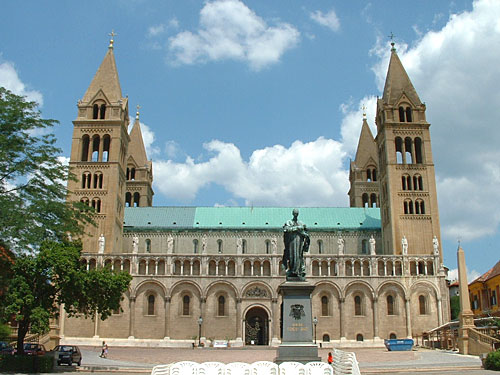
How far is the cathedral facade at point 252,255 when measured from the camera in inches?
2421

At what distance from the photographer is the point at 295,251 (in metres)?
20.9

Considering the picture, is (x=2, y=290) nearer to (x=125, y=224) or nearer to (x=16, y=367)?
(x=16, y=367)

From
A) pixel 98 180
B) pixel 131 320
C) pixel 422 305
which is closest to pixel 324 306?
pixel 422 305

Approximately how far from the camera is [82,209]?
102 feet

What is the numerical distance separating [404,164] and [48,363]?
52.8 metres

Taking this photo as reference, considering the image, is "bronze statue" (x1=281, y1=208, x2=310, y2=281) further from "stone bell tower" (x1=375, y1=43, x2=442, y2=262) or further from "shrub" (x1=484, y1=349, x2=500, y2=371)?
"stone bell tower" (x1=375, y1=43, x2=442, y2=262)

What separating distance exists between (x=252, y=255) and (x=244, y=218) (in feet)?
34.0

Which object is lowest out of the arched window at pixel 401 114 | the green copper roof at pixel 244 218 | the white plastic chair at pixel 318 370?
the white plastic chair at pixel 318 370

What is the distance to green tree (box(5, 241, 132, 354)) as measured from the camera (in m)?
26.9

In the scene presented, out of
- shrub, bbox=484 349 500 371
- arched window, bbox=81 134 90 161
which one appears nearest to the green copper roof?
arched window, bbox=81 134 90 161

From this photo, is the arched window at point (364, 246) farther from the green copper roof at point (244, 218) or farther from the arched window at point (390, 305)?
the arched window at point (390, 305)

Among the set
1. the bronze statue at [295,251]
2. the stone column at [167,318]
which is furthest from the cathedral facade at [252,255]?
the bronze statue at [295,251]

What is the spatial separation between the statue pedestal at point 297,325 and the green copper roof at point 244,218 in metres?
51.2

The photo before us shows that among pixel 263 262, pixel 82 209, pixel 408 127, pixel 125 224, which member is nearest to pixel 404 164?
pixel 408 127
